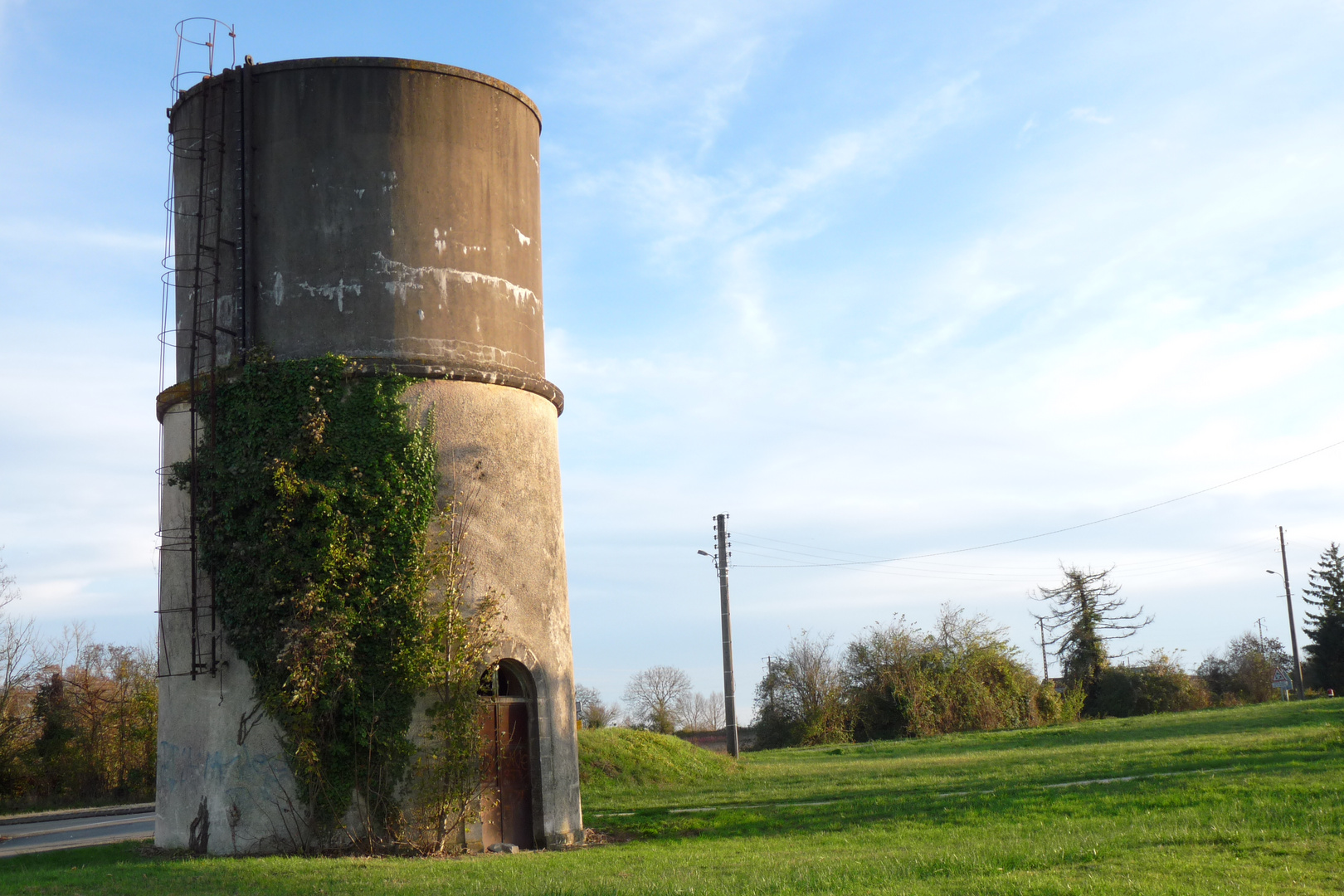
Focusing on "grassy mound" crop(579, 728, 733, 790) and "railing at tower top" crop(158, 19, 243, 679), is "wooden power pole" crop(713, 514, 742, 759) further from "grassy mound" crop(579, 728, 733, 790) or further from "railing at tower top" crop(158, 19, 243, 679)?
"railing at tower top" crop(158, 19, 243, 679)

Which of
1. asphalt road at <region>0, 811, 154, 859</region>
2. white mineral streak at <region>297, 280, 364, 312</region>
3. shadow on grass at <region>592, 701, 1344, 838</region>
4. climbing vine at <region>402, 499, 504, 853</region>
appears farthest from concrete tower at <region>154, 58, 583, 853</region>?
asphalt road at <region>0, 811, 154, 859</region>

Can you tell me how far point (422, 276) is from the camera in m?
16.5

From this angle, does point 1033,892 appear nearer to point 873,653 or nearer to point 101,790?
point 101,790

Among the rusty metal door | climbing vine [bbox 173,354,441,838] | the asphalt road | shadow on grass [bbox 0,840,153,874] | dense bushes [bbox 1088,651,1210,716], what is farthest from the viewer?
dense bushes [bbox 1088,651,1210,716]

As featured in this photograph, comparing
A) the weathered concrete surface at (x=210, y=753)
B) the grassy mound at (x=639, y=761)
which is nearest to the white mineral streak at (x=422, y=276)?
the weathered concrete surface at (x=210, y=753)

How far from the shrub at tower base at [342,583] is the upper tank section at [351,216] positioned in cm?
86

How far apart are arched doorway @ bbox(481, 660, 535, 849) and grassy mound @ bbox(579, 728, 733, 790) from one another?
7.97 metres

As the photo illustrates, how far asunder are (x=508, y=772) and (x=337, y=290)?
7.45 metres

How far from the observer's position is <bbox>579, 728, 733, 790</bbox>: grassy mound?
24672mm

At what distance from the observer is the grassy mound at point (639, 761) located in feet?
80.9

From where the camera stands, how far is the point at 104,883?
1214 centimetres

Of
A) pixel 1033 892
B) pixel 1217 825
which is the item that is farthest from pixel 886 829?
pixel 1033 892

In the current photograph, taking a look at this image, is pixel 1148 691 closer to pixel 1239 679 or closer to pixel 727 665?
pixel 1239 679

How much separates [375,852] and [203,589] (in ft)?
14.6
